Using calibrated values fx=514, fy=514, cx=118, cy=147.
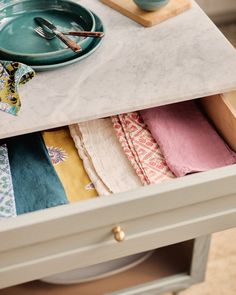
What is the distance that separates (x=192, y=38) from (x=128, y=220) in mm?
395

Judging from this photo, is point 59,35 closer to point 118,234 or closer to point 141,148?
point 141,148

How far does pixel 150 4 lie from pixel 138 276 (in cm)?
55

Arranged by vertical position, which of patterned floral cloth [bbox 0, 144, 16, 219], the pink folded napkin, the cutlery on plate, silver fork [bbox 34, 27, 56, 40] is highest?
the cutlery on plate

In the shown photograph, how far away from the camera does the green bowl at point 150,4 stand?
1.01 meters

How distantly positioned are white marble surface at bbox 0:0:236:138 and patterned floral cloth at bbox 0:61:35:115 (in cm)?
1

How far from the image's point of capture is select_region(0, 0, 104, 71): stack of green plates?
Answer: 91cm

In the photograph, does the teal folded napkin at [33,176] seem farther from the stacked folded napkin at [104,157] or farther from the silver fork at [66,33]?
the silver fork at [66,33]

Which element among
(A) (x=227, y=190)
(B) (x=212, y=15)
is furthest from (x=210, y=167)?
(B) (x=212, y=15)

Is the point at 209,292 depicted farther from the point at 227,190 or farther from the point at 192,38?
the point at 192,38

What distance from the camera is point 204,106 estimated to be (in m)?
1.02

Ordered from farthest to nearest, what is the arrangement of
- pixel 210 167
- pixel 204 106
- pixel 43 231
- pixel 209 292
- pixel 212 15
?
pixel 212 15
pixel 209 292
pixel 204 106
pixel 210 167
pixel 43 231

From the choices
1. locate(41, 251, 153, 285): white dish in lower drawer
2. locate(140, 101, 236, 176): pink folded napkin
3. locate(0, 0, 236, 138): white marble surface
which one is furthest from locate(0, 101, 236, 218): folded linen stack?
locate(41, 251, 153, 285): white dish in lower drawer

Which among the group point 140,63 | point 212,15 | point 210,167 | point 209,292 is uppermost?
point 140,63

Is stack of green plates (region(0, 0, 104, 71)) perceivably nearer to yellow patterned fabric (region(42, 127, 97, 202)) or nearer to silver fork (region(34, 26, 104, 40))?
silver fork (region(34, 26, 104, 40))
